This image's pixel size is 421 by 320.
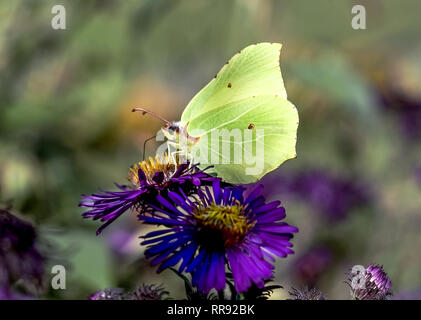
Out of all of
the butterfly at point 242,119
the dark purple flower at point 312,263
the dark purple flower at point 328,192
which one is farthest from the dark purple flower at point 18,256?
the dark purple flower at point 328,192

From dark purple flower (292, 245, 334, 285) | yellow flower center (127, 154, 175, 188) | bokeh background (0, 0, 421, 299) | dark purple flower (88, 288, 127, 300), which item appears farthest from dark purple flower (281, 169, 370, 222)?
dark purple flower (88, 288, 127, 300)

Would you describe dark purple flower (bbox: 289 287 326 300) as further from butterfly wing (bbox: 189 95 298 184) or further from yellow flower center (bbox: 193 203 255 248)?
butterfly wing (bbox: 189 95 298 184)

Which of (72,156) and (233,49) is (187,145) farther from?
(233,49)

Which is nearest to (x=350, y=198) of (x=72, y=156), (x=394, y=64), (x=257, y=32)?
(x=257, y=32)

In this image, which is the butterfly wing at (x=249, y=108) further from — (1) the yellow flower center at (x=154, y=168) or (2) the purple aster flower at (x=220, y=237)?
(2) the purple aster flower at (x=220, y=237)

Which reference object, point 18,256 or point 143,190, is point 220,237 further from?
point 18,256

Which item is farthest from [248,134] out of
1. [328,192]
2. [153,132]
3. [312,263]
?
[153,132]
